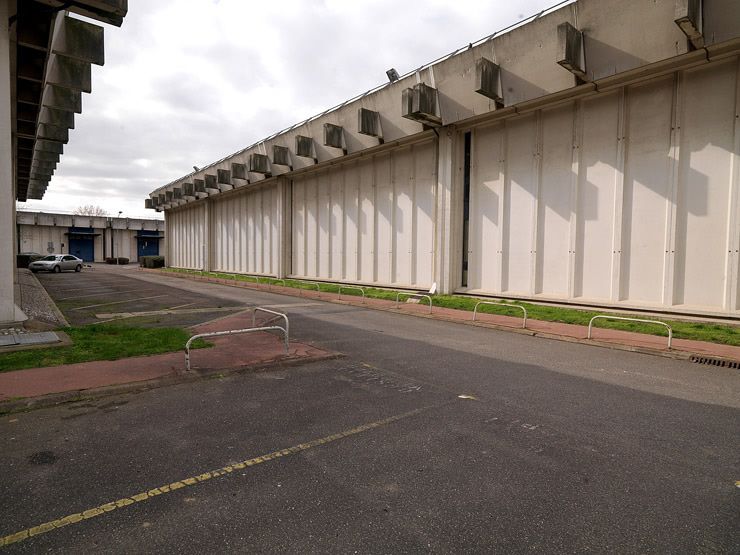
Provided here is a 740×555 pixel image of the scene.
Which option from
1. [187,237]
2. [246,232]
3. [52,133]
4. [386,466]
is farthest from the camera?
[187,237]

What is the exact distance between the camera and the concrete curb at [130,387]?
530 cm

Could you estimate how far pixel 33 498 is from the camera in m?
3.35

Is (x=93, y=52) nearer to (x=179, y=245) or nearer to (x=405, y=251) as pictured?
(x=405, y=251)

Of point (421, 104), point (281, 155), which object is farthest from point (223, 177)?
point (421, 104)

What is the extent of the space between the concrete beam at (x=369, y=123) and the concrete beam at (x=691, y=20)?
11811 millimetres

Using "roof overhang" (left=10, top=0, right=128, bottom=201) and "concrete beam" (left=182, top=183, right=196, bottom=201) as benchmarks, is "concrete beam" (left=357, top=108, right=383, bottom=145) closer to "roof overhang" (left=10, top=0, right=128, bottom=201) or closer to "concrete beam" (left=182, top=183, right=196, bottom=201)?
"roof overhang" (left=10, top=0, right=128, bottom=201)

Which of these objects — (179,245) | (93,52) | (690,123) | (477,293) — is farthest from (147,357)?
(179,245)

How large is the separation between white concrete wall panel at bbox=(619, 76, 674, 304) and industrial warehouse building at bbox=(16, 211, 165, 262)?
211ft

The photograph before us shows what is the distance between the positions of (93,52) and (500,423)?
38.3 ft

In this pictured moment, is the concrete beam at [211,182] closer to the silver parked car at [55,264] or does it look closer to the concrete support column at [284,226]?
the concrete support column at [284,226]

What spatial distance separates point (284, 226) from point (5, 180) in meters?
19.7

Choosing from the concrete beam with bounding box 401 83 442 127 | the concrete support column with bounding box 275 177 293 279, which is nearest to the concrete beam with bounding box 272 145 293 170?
the concrete support column with bounding box 275 177 293 279

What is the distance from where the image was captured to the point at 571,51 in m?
12.6

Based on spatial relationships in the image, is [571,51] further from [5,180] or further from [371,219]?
[5,180]
